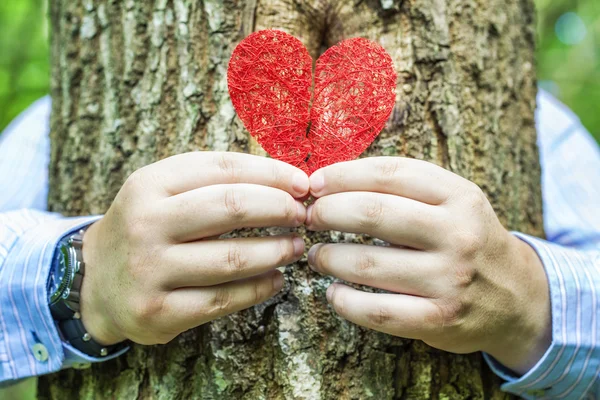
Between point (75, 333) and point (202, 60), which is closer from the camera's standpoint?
point (75, 333)

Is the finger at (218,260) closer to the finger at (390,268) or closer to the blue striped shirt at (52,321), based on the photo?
the finger at (390,268)

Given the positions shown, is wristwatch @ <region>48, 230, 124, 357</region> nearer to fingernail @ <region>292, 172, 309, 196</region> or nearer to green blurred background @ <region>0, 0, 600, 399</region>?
fingernail @ <region>292, 172, 309, 196</region>

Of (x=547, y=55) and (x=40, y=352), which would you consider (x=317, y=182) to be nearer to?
(x=40, y=352)

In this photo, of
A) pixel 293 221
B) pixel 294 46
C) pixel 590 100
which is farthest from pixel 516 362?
pixel 590 100

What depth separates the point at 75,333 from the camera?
884mm

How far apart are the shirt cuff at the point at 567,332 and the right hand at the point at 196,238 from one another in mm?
491

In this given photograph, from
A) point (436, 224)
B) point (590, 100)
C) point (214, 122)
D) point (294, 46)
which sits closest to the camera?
point (436, 224)

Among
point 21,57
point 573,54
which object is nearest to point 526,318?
point 21,57

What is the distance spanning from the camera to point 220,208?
0.68 meters

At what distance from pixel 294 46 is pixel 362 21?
26cm

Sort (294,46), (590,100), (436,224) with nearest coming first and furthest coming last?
1. (436,224)
2. (294,46)
3. (590,100)

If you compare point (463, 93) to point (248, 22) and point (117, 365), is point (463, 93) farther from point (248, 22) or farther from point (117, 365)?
point (117, 365)

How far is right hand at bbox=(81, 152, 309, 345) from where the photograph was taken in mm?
689

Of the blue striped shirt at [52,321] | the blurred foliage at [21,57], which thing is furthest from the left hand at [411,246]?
the blurred foliage at [21,57]
